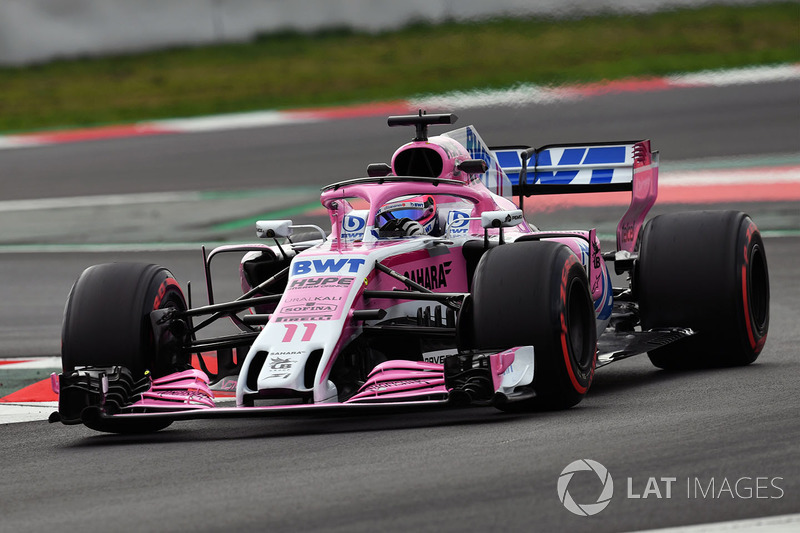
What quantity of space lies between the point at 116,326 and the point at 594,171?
4.14 metres

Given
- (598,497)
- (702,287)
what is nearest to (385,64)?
(702,287)

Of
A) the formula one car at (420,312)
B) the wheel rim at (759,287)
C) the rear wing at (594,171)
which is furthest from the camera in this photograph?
the rear wing at (594,171)

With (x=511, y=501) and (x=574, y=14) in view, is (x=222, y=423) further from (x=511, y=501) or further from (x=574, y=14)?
(x=574, y=14)

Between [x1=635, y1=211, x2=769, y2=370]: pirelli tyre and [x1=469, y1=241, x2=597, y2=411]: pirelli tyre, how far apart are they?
183 cm

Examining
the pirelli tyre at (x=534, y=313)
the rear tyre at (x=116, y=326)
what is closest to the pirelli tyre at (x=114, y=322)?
the rear tyre at (x=116, y=326)

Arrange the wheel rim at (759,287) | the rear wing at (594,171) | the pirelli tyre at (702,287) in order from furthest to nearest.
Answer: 1. the rear wing at (594,171)
2. the wheel rim at (759,287)
3. the pirelli tyre at (702,287)

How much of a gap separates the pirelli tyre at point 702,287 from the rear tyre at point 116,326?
3.19m

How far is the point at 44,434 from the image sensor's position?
7676 mm

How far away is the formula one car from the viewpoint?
6.93 meters

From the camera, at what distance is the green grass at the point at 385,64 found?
22.4 metres

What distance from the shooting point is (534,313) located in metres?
6.95

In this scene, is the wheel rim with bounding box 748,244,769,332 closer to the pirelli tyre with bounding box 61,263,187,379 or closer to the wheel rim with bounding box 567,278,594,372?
the wheel rim with bounding box 567,278,594,372

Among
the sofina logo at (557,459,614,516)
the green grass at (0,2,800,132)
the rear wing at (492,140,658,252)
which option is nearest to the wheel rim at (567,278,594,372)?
the sofina logo at (557,459,614,516)

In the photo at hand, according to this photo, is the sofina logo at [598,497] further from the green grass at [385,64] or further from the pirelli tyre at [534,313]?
the green grass at [385,64]
